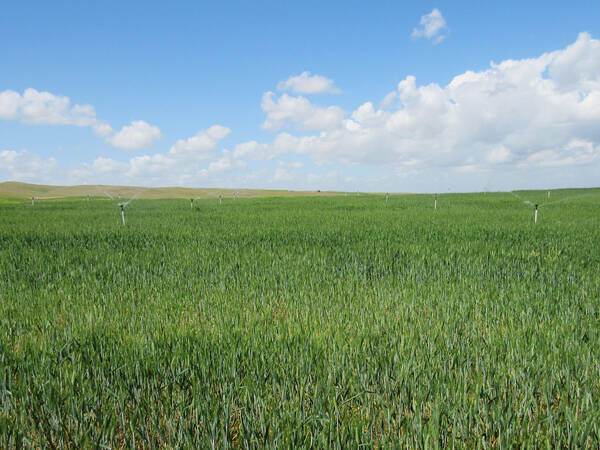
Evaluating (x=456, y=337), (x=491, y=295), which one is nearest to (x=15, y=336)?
(x=456, y=337)

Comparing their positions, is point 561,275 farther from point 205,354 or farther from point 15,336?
point 15,336

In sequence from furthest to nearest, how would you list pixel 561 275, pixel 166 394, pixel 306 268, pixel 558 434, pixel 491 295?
1. pixel 306 268
2. pixel 561 275
3. pixel 491 295
4. pixel 166 394
5. pixel 558 434

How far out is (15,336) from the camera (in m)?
4.07

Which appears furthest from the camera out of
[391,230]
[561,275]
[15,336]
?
[391,230]

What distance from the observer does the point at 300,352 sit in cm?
321

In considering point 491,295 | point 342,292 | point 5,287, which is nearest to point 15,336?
point 5,287

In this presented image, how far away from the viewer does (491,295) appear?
5445mm

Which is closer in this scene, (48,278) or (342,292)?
(342,292)

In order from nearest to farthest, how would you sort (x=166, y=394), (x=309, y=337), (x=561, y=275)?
(x=166, y=394)
(x=309, y=337)
(x=561, y=275)

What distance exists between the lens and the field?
2.28m

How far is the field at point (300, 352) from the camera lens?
7.48ft

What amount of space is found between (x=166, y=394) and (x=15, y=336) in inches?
112

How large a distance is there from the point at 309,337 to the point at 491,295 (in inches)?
140

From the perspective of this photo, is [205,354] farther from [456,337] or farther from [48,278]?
[48,278]
